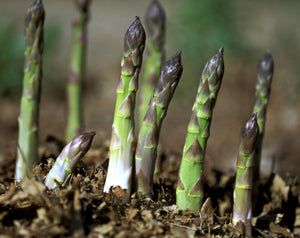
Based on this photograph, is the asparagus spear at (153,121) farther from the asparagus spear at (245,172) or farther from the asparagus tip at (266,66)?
the asparagus tip at (266,66)

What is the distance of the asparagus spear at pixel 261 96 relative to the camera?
9.50 feet

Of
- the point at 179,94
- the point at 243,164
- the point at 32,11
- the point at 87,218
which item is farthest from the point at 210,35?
the point at 87,218

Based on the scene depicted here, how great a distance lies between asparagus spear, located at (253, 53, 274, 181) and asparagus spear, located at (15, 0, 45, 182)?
1448 millimetres

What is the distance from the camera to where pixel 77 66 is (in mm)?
4055

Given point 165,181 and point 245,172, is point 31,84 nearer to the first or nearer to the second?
point 165,181

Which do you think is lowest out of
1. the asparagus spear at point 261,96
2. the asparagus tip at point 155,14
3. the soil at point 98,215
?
the soil at point 98,215

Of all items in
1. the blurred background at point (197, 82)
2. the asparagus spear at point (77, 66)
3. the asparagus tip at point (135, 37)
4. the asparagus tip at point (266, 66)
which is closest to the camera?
the asparagus tip at point (135, 37)

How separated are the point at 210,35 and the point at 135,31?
462cm

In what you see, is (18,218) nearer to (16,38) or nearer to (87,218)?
(87,218)

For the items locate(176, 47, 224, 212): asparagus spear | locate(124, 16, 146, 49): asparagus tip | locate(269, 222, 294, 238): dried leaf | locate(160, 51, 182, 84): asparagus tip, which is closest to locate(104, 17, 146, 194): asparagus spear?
locate(124, 16, 146, 49): asparagus tip

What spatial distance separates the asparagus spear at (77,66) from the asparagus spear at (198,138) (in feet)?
6.23

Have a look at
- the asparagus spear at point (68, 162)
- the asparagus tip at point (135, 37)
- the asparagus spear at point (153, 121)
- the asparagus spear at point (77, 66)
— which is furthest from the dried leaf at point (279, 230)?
the asparagus spear at point (77, 66)

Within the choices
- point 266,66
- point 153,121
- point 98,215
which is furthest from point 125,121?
point 266,66

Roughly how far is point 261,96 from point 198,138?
0.78 m
